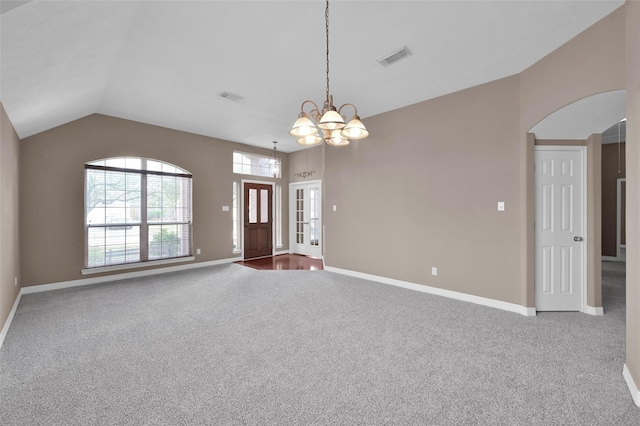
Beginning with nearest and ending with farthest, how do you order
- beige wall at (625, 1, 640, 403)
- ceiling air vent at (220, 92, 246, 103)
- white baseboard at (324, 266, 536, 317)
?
beige wall at (625, 1, 640, 403)
white baseboard at (324, 266, 536, 317)
ceiling air vent at (220, 92, 246, 103)

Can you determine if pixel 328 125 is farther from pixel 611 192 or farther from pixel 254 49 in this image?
pixel 611 192

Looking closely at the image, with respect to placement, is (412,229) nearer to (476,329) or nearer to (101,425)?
(476,329)

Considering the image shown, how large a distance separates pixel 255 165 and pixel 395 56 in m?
5.04

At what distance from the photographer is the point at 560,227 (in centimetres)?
348

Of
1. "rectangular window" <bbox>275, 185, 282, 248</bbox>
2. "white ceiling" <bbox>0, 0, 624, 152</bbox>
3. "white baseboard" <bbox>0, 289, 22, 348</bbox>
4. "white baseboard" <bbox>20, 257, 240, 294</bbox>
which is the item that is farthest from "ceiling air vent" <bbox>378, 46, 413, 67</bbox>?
"white baseboard" <bbox>20, 257, 240, 294</bbox>

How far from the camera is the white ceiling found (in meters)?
2.29

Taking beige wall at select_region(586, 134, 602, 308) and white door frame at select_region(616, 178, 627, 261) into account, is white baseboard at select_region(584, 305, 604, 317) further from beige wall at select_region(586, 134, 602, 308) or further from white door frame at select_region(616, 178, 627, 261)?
white door frame at select_region(616, 178, 627, 261)

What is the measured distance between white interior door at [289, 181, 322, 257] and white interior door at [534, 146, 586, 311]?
4.74m

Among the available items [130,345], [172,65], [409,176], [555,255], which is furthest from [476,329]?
[172,65]

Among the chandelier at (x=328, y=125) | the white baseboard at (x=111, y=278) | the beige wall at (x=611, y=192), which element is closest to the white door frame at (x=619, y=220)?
the beige wall at (x=611, y=192)

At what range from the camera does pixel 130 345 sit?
262 cm

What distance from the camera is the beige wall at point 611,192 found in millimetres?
6707

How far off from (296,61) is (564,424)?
12.6ft

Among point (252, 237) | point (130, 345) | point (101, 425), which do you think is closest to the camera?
point (101, 425)
